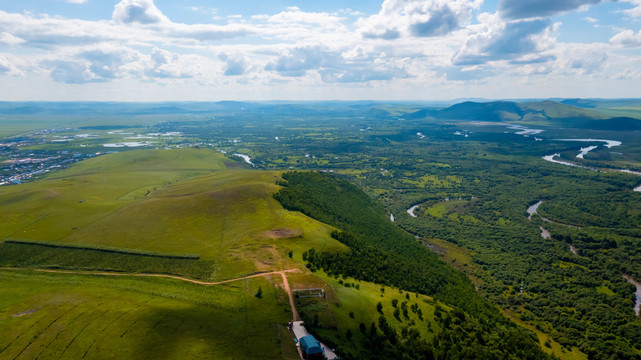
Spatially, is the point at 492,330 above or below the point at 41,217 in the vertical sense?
below

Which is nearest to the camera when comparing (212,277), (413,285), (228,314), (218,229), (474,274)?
(228,314)

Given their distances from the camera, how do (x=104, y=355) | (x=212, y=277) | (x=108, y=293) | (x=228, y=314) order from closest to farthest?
1. (x=104, y=355)
2. (x=228, y=314)
3. (x=108, y=293)
4. (x=212, y=277)

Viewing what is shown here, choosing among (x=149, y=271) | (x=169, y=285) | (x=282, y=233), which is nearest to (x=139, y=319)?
(x=169, y=285)

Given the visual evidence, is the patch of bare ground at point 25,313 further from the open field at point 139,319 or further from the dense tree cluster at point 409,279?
the dense tree cluster at point 409,279

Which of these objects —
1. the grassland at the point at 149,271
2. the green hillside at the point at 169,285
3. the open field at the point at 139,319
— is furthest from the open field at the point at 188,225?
the open field at the point at 139,319

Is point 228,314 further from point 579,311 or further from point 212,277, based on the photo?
point 579,311

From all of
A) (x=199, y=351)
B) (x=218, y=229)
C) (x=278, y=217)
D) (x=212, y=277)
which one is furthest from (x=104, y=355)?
(x=278, y=217)

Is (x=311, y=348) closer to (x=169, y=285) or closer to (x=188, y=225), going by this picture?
(x=169, y=285)

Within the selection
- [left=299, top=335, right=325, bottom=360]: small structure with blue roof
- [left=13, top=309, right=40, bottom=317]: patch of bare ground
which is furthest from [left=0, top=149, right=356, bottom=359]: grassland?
[left=299, top=335, right=325, bottom=360]: small structure with blue roof
